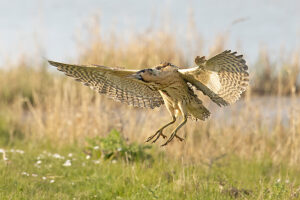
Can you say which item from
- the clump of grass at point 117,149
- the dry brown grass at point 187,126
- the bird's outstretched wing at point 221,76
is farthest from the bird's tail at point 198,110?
the dry brown grass at point 187,126

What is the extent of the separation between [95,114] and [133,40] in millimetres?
4812

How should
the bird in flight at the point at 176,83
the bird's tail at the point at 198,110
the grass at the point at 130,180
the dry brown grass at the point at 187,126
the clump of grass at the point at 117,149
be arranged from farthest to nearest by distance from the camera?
1. the dry brown grass at the point at 187,126
2. the clump of grass at the point at 117,149
3. the grass at the point at 130,180
4. the bird's tail at the point at 198,110
5. the bird in flight at the point at 176,83

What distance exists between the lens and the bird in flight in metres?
3.72

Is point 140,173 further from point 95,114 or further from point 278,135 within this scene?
point 278,135

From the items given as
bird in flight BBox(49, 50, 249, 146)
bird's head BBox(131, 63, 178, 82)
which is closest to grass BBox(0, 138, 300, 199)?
bird in flight BBox(49, 50, 249, 146)

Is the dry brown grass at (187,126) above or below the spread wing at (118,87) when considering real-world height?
below

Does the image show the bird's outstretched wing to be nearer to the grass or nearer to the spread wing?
the spread wing

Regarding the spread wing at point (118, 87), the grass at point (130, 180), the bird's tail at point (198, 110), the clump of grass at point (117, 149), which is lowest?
the grass at point (130, 180)

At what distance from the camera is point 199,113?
4309 mm

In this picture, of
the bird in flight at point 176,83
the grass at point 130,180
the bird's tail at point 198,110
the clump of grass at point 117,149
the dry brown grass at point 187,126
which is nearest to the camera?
the bird in flight at point 176,83

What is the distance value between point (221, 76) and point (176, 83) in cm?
41

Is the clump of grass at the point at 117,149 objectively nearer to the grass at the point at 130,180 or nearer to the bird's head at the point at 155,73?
the grass at the point at 130,180

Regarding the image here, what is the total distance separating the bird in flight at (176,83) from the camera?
3725 millimetres

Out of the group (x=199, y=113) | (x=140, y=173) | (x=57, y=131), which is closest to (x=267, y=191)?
(x=199, y=113)
